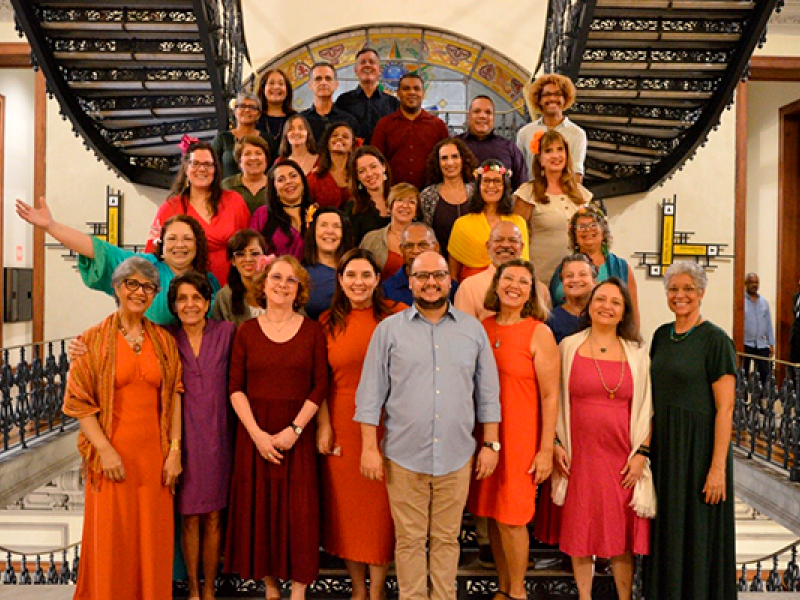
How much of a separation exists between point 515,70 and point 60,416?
7042 mm

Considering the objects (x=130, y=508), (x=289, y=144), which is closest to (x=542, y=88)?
(x=289, y=144)

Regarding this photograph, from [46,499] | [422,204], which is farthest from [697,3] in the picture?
[46,499]

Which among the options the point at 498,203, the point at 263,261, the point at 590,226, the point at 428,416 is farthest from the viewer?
the point at 498,203

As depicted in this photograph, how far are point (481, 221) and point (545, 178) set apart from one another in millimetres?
522

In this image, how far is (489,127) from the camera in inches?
176

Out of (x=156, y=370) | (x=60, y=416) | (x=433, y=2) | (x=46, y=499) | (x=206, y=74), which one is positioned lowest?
(x=46, y=499)

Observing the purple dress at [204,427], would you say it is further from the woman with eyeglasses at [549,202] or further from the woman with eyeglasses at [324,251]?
the woman with eyeglasses at [549,202]

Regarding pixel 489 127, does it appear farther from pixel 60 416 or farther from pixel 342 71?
pixel 342 71

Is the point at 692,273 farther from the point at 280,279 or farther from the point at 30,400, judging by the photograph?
the point at 30,400

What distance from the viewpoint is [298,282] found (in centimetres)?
296

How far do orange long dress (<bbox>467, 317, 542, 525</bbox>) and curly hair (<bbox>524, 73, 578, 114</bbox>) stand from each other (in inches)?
81.2

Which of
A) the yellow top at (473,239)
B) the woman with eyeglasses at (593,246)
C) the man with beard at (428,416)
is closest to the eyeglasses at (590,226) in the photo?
the woman with eyeglasses at (593,246)

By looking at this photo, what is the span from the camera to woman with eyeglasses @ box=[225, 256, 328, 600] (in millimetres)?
2896

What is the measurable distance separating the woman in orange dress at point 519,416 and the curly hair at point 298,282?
0.78 metres
